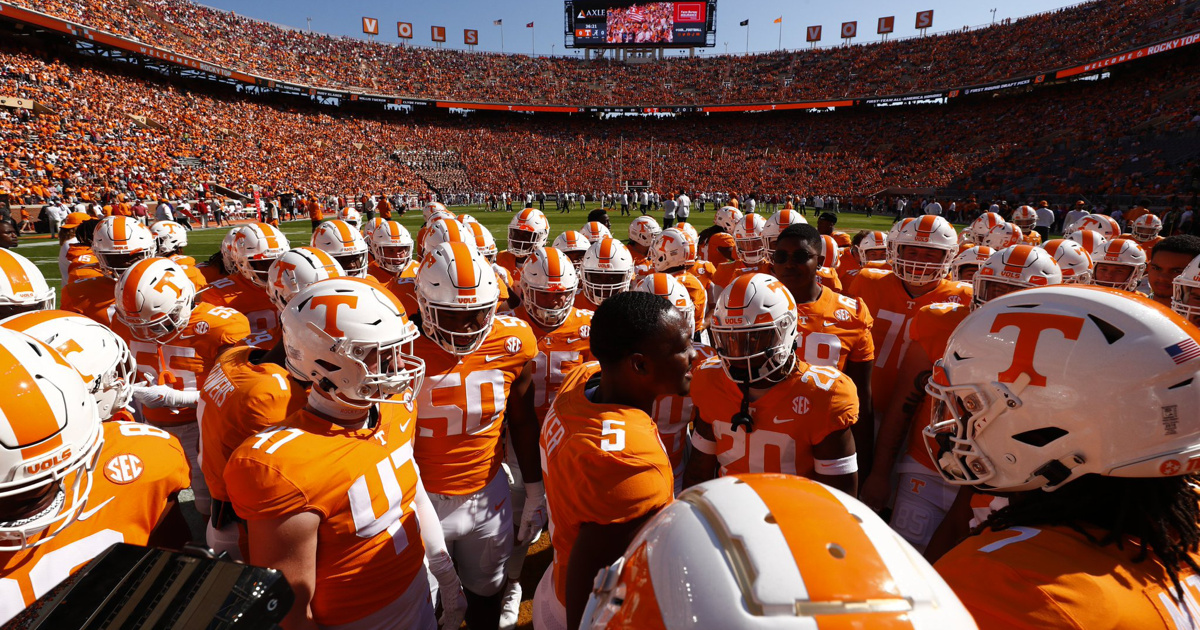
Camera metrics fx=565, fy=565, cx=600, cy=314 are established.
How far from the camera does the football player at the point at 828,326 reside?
3.86 meters

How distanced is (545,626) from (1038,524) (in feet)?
5.88

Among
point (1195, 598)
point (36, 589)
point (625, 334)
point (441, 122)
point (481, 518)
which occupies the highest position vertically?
point (441, 122)

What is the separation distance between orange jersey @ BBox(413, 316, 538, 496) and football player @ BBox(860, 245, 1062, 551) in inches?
91.8

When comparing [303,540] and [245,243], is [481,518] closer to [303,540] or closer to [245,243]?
[303,540]

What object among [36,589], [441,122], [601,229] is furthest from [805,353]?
[441,122]

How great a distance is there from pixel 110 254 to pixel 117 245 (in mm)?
119

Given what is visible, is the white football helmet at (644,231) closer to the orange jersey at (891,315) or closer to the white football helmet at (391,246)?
the white football helmet at (391,246)

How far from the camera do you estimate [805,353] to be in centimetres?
396

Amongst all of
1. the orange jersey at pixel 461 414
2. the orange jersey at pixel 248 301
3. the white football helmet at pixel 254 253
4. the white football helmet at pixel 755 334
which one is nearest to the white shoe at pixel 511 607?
the orange jersey at pixel 461 414

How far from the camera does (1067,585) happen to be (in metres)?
1.31

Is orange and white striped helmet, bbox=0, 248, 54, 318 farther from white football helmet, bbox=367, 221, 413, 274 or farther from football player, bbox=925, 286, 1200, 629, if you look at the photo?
football player, bbox=925, 286, 1200, 629

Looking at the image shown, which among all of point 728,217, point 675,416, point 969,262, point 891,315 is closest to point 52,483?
point 675,416

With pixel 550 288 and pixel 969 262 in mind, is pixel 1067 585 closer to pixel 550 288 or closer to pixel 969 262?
pixel 550 288

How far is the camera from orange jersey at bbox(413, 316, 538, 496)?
10.6 ft
